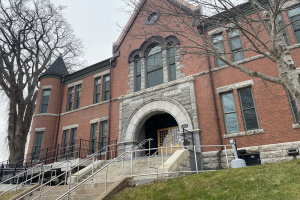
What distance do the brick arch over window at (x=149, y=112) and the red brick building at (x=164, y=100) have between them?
6 cm

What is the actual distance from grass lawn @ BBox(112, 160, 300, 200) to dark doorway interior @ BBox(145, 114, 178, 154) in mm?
7380

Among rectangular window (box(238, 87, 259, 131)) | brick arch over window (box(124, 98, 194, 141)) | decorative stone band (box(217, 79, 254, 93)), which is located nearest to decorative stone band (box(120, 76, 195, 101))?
brick arch over window (box(124, 98, 194, 141))

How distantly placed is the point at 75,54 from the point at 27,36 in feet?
19.8

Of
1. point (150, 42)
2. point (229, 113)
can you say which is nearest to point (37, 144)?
point (150, 42)

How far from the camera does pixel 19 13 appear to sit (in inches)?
823

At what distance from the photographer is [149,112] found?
44.4 feet

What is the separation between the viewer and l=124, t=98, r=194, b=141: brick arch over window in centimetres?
1252

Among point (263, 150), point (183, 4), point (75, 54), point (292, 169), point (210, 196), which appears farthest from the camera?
point (75, 54)

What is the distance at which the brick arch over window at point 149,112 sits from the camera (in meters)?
12.5

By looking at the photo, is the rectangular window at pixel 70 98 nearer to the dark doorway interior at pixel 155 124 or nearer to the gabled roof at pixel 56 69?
the gabled roof at pixel 56 69

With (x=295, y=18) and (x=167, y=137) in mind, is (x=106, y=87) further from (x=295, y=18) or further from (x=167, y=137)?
(x=295, y=18)

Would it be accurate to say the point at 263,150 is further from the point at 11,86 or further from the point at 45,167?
the point at 11,86

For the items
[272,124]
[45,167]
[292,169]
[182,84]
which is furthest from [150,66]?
[292,169]

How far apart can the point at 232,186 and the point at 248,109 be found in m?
6.26
